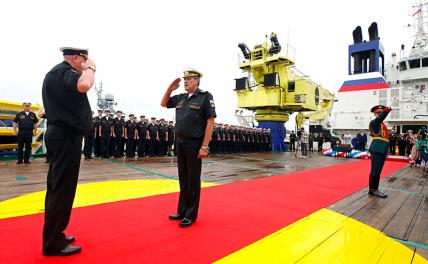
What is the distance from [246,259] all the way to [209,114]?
1529 mm

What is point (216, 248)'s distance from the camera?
7.07ft

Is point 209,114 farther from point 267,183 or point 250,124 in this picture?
point 250,124

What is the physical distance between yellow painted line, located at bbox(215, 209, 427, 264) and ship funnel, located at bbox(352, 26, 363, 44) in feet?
86.0

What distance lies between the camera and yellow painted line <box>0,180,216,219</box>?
10.00 ft

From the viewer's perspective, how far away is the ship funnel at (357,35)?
23878 millimetres

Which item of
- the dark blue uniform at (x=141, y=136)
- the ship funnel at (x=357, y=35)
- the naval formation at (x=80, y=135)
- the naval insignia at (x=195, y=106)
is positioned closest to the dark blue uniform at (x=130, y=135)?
the dark blue uniform at (x=141, y=136)

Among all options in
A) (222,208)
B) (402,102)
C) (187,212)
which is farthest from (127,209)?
(402,102)

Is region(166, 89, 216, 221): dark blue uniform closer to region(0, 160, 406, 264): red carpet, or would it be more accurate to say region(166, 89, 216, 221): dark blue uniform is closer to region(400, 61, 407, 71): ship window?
region(0, 160, 406, 264): red carpet

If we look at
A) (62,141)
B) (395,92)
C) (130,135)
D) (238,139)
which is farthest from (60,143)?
(395,92)

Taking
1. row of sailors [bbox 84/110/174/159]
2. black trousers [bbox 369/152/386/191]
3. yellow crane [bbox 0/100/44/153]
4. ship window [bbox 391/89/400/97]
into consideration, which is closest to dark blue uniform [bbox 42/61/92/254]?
black trousers [bbox 369/152/386/191]

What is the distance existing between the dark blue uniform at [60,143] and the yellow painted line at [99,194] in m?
1.26

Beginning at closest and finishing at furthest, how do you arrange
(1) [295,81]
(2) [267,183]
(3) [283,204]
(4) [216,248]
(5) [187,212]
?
(4) [216,248], (5) [187,212], (3) [283,204], (2) [267,183], (1) [295,81]

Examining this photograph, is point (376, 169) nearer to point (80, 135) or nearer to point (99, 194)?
point (99, 194)

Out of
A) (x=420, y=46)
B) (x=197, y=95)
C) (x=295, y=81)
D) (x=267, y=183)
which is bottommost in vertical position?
(x=267, y=183)
